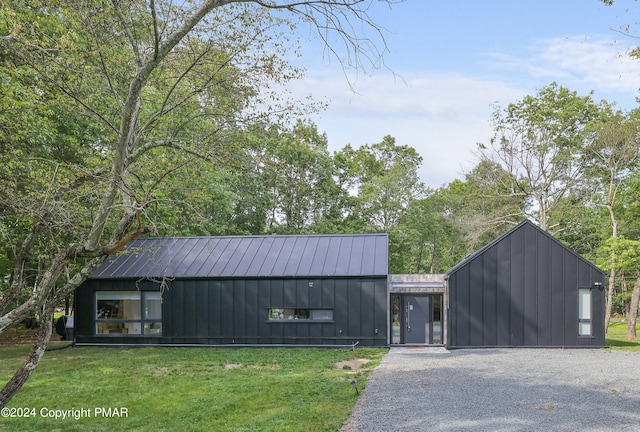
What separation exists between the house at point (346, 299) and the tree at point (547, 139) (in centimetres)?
1078

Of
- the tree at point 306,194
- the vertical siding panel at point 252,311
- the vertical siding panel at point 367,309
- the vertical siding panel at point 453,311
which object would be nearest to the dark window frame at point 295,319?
the vertical siding panel at point 252,311

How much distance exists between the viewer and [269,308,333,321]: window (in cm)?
1593

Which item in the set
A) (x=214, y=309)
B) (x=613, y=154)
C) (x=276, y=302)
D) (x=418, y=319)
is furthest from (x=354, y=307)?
(x=613, y=154)

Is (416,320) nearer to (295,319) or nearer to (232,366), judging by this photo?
(295,319)

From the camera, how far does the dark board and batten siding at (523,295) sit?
1532 cm

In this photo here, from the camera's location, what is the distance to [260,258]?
1725cm

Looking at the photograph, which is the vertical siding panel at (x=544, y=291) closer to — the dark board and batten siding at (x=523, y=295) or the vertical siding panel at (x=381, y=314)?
the dark board and batten siding at (x=523, y=295)

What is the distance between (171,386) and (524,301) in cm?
1086

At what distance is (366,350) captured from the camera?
14.9 meters

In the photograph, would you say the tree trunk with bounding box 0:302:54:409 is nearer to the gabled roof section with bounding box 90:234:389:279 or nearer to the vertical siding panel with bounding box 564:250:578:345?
the gabled roof section with bounding box 90:234:389:279

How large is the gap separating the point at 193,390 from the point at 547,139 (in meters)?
22.8

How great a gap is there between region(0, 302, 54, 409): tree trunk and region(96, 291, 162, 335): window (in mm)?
10621

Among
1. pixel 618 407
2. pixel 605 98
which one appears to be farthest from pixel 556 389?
pixel 605 98

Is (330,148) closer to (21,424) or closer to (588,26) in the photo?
(588,26)
